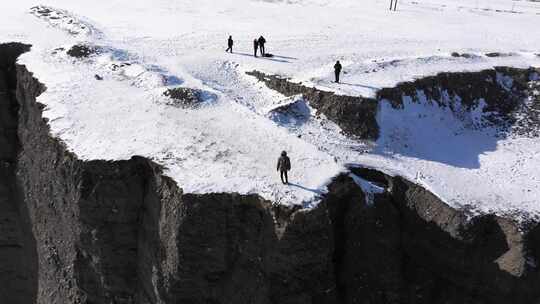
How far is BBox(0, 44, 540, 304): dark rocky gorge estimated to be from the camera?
2245 centimetres

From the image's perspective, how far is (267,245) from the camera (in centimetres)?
2214

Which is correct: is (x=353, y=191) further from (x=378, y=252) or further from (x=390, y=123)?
(x=390, y=123)

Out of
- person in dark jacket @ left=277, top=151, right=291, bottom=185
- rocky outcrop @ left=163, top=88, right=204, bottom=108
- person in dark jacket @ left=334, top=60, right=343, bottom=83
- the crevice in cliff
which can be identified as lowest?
the crevice in cliff

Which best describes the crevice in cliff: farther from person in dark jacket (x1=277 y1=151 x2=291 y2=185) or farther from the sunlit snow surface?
person in dark jacket (x1=277 y1=151 x2=291 y2=185)

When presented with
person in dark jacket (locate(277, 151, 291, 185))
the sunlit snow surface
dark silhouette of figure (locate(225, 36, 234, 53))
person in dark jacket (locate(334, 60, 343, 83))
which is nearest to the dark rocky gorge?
the sunlit snow surface

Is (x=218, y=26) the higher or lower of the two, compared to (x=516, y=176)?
higher

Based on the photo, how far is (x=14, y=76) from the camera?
127 ft

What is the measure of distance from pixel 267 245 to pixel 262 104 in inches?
517

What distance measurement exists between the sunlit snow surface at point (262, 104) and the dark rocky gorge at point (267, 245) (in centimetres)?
102

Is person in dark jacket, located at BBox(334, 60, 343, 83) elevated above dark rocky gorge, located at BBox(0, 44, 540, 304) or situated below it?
above

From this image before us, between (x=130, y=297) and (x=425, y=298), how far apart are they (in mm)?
15845

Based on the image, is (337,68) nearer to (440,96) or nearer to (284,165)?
(440,96)

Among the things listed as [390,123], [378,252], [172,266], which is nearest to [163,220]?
[172,266]

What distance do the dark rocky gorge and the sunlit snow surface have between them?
3.35ft
